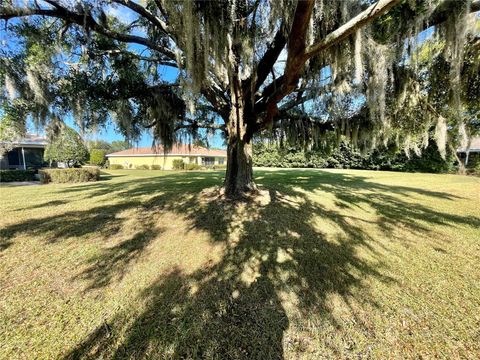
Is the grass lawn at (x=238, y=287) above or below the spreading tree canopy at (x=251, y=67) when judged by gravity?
below

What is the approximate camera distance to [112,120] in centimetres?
612

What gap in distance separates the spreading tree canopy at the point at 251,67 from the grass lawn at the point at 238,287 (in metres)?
2.35

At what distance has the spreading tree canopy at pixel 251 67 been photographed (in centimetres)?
297

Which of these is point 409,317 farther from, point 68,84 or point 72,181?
point 72,181

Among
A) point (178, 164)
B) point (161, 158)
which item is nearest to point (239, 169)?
point (178, 164)

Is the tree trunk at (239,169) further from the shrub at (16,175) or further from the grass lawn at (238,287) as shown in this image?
the shrub at (16,175)

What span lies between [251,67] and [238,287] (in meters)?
3.92

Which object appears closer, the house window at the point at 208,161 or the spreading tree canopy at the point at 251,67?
the spreading tree canopy at the point at 251,67

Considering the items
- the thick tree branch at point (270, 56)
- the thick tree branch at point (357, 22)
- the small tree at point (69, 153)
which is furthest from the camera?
the small tree at point (69, 153)

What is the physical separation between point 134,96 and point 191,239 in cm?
440

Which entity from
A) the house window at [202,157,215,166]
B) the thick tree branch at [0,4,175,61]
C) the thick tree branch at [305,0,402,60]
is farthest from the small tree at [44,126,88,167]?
the house window at [202,157,215,166]

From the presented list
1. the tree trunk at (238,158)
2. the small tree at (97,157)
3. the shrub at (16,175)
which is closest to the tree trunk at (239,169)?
the tree trunk at (238,158)

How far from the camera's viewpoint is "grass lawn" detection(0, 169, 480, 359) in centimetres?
181

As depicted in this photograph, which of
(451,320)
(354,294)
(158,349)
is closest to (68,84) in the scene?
(158,349)
